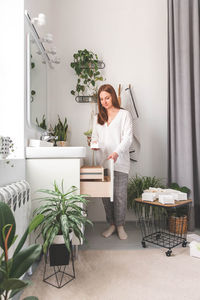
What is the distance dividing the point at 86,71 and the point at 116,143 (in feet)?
3.33

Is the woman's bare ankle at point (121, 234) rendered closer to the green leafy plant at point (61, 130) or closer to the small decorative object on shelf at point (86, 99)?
the green leafy plant at point (61, 130)

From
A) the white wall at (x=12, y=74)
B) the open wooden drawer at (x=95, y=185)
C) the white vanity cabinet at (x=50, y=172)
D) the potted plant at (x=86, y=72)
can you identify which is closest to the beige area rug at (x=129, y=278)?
the white vanity cabinet at (x=50, y=172)

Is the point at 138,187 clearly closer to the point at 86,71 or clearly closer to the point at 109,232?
the point at 109,232

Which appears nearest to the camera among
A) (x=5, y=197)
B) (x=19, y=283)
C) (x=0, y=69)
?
(x=19, y=283)

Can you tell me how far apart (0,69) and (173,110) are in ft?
6.07

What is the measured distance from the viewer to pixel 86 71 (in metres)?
2.71

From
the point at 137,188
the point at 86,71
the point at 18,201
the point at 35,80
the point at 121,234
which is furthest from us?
the point at 86,71

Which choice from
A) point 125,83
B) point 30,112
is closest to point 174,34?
point 125,83

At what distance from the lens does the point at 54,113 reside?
2.81 metres

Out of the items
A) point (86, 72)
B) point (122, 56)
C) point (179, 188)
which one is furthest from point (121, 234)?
point (122, 56)

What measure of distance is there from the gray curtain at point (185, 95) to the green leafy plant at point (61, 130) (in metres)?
1.26

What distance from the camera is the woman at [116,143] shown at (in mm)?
2312

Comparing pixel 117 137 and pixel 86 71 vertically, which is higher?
pixel 86 71

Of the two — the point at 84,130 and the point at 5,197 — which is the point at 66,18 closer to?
the point at 84,130
